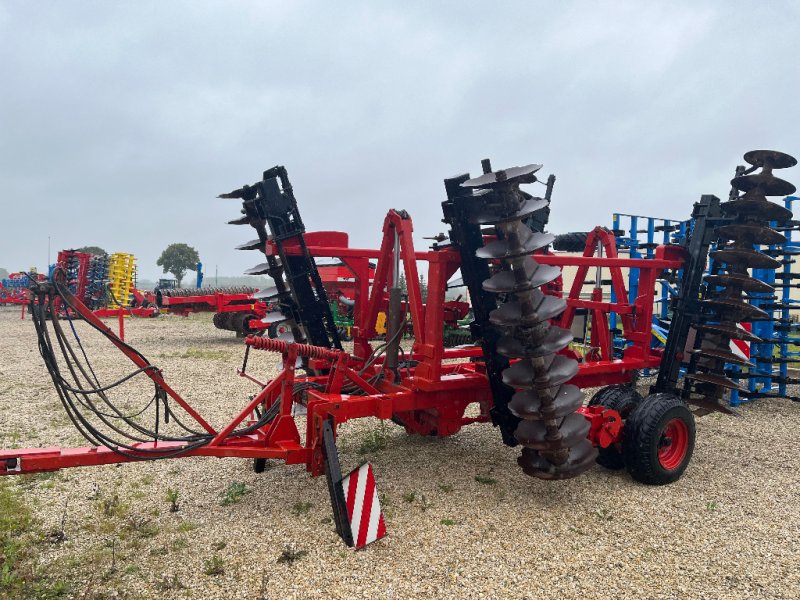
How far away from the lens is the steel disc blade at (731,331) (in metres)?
5.09

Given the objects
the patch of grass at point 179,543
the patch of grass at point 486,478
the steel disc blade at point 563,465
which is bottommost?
the patch of grass at point 486,478

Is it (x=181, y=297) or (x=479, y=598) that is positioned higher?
(x=181, y=297)

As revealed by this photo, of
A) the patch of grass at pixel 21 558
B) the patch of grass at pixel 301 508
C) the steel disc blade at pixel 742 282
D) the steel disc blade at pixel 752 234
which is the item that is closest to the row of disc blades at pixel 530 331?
the patch of grass at pixel 301 508

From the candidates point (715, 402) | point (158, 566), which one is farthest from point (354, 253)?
point (715, 402)

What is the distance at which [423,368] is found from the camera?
4309mm

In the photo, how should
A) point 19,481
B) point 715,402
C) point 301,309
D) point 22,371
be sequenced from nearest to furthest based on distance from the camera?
point 19,481 → point 301,309 → point 715,402 → point 22,371

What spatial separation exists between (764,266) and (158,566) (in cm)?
527

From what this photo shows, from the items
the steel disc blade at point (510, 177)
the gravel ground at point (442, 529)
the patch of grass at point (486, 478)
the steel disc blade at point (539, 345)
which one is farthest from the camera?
the patch of grass at point (486, 478)

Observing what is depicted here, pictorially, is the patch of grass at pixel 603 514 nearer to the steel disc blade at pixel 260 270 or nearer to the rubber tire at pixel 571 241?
the steel disc blade at pixel 260 270

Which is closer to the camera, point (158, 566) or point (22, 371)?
point (158, 566)

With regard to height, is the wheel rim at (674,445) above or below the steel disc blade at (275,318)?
below

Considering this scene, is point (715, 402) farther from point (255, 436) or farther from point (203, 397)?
point (203, 397)

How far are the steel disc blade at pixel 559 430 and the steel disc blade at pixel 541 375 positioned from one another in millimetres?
316

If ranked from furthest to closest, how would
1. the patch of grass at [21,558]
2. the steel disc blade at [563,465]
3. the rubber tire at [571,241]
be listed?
1. the rubber tire at [571,241]
2. the steel disc blade at [563,465]
3. the patch of grass at [21,558]
